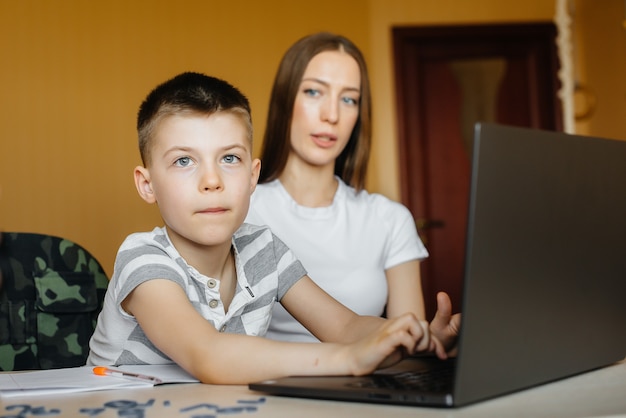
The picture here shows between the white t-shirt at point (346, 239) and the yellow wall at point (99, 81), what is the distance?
2.01 metres

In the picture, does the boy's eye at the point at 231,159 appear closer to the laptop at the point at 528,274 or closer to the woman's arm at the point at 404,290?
the laptop at the point at 528,274

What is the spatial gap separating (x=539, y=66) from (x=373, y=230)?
323 centimetres

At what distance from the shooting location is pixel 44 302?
5.60 ft

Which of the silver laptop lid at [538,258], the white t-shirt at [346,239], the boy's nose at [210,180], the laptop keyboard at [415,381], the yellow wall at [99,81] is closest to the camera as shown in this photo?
the silver laptop lid at [538,258]

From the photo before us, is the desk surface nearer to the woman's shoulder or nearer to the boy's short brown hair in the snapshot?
the boy's short brown hair

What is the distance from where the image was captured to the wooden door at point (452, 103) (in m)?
4.84

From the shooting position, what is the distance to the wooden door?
4836mm

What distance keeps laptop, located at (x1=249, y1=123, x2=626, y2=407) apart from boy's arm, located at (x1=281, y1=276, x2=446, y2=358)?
0.32 m

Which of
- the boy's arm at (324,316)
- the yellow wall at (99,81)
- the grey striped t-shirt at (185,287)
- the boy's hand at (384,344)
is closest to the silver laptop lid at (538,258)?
the boy's hand at (384,344)

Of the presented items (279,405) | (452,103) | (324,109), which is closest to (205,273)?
(279,405)

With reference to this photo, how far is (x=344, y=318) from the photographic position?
1463mm

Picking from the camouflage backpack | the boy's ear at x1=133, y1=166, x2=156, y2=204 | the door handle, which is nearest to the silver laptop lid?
the boy's ear at x1=133, y1=166, x2=156, y2=204

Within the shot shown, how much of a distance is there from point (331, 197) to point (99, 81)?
7.23 ft

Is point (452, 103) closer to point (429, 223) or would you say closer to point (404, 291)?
point (429, 223)
